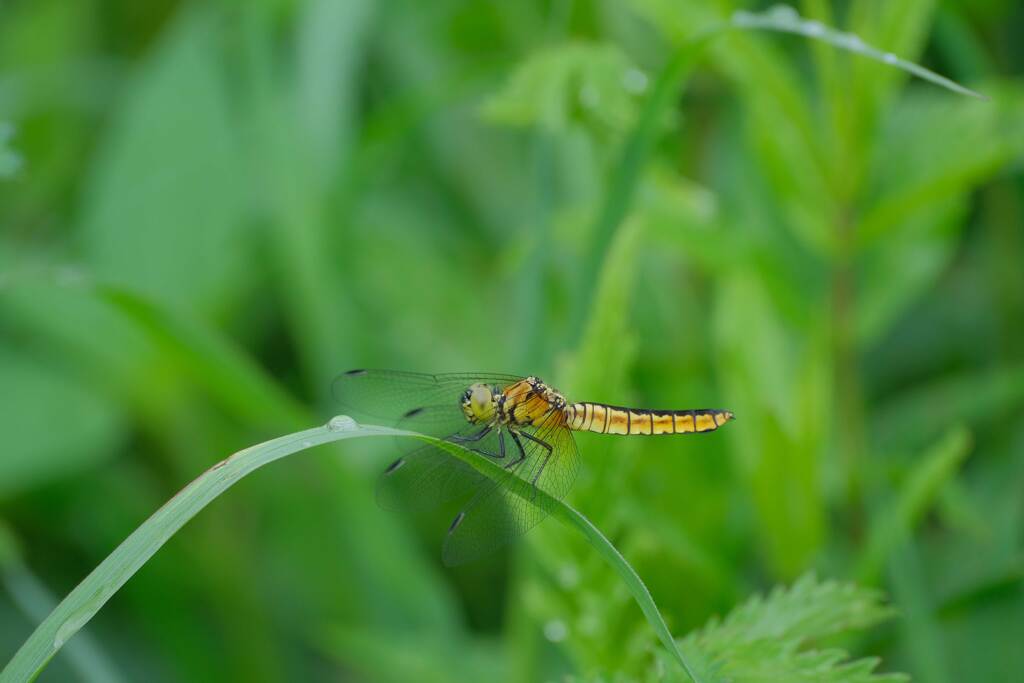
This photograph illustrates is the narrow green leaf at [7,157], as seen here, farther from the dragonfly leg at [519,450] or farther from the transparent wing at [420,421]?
the dragonfly leg at [519,450]

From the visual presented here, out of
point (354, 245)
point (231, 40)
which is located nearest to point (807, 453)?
point (354, 245)

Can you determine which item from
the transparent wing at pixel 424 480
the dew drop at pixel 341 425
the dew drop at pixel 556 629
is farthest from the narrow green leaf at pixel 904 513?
the dew drop at pixel 341 425

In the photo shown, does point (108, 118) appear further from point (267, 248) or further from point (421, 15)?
point (421, 15)

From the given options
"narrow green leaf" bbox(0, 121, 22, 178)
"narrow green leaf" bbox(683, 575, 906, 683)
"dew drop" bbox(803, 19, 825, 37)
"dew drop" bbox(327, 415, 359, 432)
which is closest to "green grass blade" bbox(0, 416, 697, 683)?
"dew drop" bbox(327, 415, 359, 432)

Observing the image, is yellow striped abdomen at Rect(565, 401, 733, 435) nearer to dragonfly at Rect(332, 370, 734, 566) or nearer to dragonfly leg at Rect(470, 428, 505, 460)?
Answer: dragonfly at Rect(332, 370, 734, 566)

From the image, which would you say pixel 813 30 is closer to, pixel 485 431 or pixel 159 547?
pixel 485 431

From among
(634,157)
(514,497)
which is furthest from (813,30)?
(514,497)
